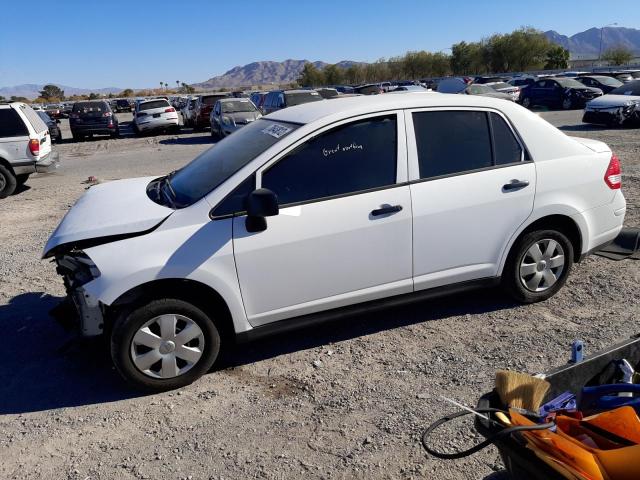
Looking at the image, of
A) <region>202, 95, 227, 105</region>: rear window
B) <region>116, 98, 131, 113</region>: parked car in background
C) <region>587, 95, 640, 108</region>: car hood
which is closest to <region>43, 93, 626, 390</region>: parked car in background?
<region>587, 95, 640, 108</region>: car hood

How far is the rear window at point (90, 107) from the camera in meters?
22.9

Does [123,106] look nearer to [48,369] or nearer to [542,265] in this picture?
[48,369]

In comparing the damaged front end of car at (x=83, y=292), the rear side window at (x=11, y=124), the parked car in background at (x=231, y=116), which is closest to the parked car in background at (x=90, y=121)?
the parked car in background at (x=231, y=116)

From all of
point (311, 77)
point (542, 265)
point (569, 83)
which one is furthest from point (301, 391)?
point (311, 77)

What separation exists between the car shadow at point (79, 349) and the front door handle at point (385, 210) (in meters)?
0.81

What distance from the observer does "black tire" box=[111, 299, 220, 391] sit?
137 inches

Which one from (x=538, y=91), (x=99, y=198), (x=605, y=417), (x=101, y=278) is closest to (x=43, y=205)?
(x=99, y=198)

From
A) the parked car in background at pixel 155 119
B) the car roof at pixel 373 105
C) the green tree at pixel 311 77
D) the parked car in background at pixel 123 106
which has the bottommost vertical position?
the green tree at pixel 311 77

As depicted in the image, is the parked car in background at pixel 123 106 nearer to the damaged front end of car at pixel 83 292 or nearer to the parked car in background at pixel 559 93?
the parked car in background at pixel 559 93

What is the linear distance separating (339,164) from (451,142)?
975 mm

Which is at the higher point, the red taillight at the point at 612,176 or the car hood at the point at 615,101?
the red taillight at the point at 612,176

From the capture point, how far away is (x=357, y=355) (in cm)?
408

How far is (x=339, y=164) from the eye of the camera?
154 inches

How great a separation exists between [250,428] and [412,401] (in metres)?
1.03
